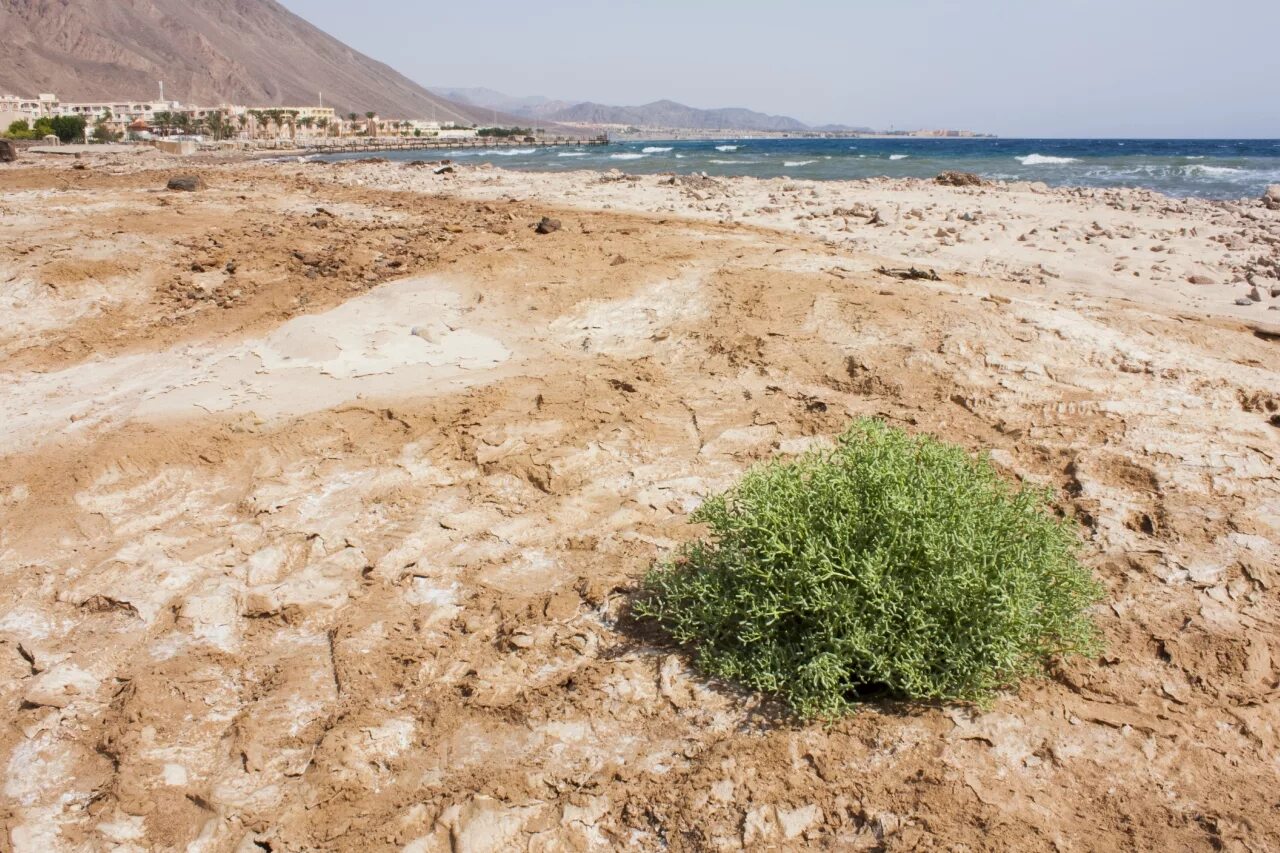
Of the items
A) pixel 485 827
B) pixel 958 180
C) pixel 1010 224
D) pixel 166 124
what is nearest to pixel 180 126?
pixel 166 124

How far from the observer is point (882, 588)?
2.54m

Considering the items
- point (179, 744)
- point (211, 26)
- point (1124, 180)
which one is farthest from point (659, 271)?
point (211, 26)

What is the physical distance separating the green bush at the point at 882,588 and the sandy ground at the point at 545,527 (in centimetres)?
13

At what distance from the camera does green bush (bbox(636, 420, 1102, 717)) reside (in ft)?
8.29

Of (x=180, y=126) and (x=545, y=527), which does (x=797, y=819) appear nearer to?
(x=545, y=527)

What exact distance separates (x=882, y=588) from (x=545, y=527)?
199 cm

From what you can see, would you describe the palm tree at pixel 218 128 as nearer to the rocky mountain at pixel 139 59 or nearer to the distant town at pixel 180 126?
the distant town at pixel 180 126

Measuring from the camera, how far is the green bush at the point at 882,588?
2527 mm

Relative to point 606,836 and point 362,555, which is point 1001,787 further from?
point 362,555

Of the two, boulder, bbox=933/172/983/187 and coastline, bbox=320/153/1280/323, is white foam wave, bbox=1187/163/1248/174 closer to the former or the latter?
coastline, bbox=320/153/1280/323

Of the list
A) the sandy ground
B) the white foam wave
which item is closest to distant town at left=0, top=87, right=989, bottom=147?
the sandy ground

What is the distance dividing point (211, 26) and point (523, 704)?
739 ft

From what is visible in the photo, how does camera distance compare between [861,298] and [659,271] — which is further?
[659,271]

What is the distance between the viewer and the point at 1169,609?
127 inches
